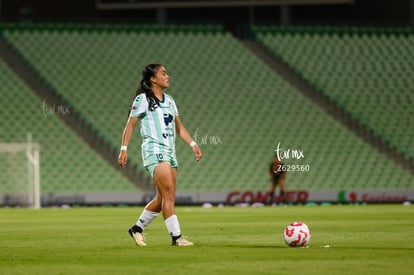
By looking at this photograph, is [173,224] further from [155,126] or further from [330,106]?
[330,106]

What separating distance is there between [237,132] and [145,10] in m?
8.55

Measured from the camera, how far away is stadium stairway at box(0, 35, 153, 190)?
31703 millimetres

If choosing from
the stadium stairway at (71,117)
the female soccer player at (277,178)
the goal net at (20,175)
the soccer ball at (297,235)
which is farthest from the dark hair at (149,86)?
the stadium stairway at (71,117)

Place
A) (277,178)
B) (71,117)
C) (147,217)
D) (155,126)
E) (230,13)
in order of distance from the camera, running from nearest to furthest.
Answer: (155,126) → (147,217) → (277,178) → (71,117) → (230,13)

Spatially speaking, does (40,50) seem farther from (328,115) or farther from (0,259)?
(0,259)

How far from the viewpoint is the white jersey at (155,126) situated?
39.9 ft

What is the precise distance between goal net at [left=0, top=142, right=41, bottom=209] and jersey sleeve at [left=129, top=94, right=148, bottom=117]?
16.8 metres

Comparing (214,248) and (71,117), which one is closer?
(214,248)

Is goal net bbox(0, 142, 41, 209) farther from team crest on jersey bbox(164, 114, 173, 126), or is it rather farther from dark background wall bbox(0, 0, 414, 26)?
team crest on jersey bbox(164, 114, 173, 126)

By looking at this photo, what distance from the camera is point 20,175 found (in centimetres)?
3045

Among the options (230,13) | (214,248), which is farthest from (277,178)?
(214,248)

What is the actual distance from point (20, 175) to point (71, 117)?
380 cm

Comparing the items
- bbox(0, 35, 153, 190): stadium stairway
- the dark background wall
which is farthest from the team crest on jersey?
the dark background wall

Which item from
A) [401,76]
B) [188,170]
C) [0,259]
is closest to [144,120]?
[0,259]
